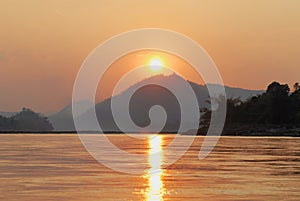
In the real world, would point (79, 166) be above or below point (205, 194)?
above

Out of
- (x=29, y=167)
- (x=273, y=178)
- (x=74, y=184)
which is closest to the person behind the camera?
(x=74, y=184)

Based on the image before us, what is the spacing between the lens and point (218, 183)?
47.5 m

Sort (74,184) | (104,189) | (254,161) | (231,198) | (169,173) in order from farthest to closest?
1. (254,161)
2. (169,173)
3. (74,184)
4. (104,189)
5. (231,198)

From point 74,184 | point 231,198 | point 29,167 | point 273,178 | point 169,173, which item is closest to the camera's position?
point 231,198

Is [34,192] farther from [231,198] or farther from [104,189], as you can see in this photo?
[231,198]

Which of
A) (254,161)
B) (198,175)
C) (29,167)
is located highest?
(254,161)

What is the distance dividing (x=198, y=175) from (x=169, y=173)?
9.35 ft

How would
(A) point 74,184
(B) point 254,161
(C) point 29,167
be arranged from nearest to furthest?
(A) point 74,184
(C) point 29,167
(B) point 254,161

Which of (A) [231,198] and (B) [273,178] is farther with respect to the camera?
(B) [273,178]

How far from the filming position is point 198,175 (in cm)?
5409

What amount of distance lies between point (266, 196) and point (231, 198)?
233 centimetres

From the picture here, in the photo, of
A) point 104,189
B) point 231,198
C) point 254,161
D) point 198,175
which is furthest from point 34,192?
point 254,161

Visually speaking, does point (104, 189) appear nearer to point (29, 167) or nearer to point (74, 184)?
point (74, 184)

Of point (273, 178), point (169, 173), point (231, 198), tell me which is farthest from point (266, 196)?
point (169, 173)
